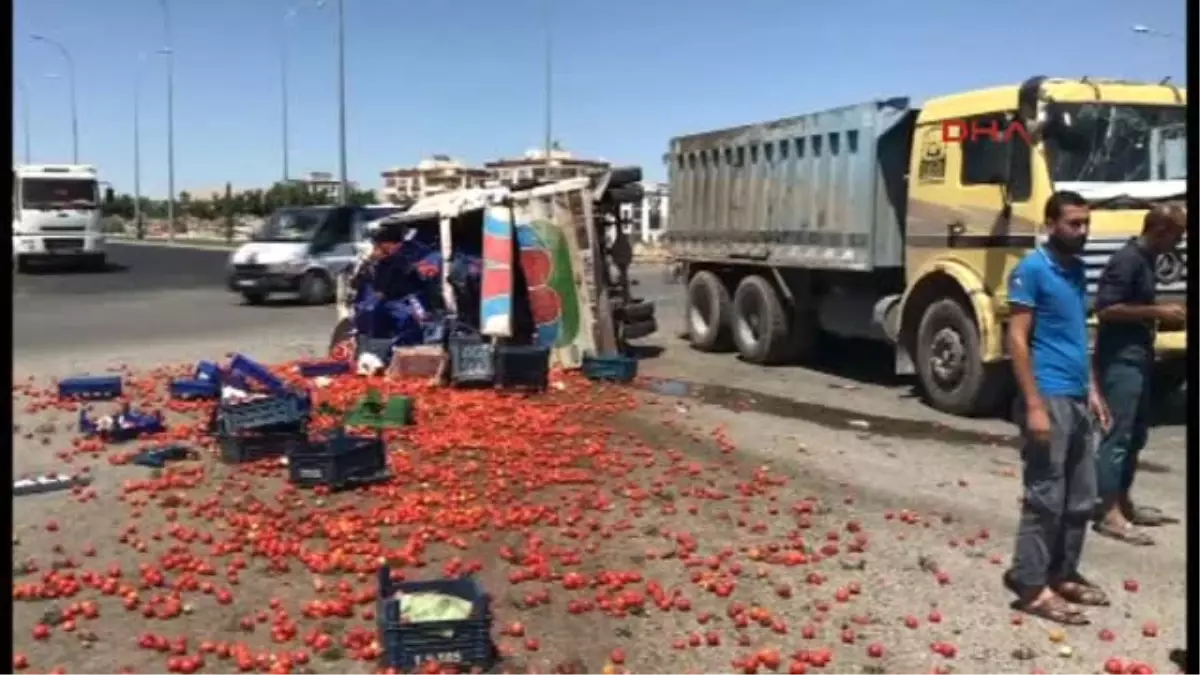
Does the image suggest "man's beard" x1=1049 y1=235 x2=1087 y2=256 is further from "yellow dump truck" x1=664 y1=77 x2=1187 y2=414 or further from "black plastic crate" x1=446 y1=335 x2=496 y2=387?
"black plastic crate" x1=446 y1=335 x2=496 y2=387

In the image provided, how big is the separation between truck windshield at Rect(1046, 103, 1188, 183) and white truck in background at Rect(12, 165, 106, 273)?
105 ft

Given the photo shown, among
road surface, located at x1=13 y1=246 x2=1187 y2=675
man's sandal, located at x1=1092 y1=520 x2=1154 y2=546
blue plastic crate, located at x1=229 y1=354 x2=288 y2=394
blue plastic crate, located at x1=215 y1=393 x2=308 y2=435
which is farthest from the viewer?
blue plastic crate, located at x1=229 y1=354 x2=288 y2=394

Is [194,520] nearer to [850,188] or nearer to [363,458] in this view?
[363,458]

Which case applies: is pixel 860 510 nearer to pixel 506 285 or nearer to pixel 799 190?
pixel 506 285

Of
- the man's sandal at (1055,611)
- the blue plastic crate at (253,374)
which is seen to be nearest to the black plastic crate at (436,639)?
the man's sandal at (1055,611)

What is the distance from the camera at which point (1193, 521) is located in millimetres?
4652

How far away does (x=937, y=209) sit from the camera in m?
11.9

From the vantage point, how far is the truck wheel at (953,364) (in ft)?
37.4

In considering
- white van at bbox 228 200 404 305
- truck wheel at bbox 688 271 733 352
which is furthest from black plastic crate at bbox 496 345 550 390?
white van at bbox 228 200 404 305

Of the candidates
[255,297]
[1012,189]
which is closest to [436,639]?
[1012,189]

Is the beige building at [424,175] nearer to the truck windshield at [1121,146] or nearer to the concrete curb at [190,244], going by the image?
the concrete curb at [190,244]

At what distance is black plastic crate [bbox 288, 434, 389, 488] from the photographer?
26.8ft

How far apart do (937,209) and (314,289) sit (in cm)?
1642

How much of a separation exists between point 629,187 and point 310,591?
9698mm
